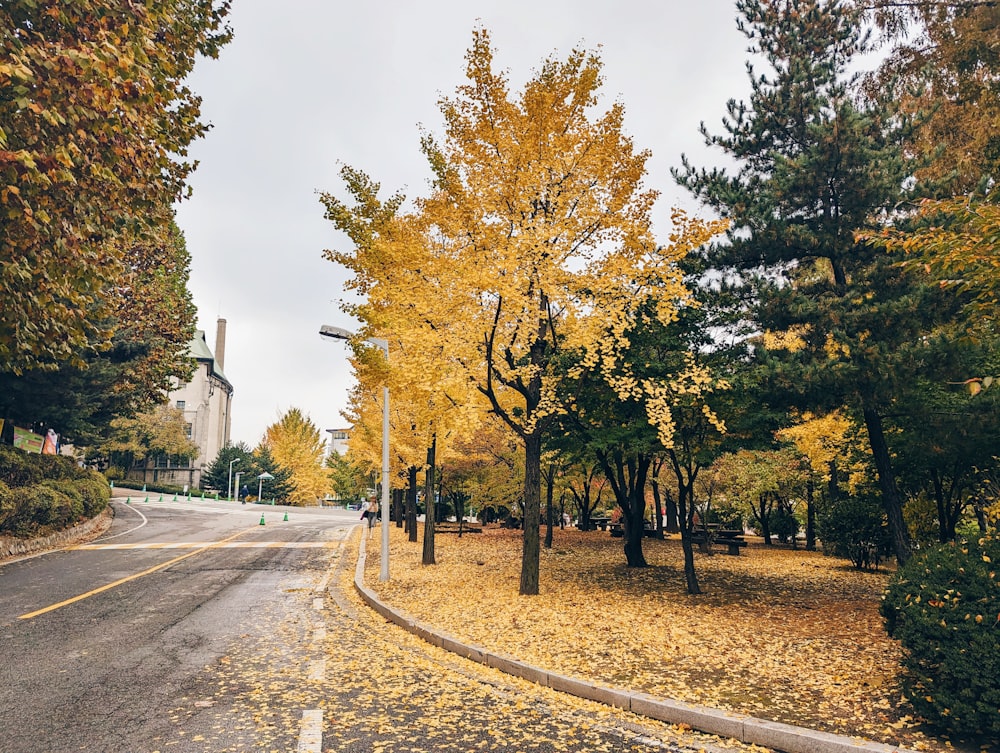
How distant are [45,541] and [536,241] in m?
19.9

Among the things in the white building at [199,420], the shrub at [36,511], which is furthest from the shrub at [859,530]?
the white building at [199,420]

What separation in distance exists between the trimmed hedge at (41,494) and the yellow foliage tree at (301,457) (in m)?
45.4

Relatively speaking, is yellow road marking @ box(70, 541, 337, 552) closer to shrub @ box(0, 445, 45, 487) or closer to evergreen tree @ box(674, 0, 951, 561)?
shrub @ box(0, 445, 45, 487)

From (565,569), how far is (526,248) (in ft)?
31.3

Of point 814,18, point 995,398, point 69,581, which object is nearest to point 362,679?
point 69,581

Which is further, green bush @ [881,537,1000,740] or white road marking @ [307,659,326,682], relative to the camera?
white road marking @ [307,659,326,682]

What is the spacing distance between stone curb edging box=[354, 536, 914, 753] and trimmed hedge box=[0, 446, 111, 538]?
58.8ft

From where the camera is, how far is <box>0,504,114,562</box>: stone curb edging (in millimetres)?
17688

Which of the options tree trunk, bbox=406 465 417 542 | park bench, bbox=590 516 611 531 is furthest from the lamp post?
tree trunk, bbox=406 465 417 542

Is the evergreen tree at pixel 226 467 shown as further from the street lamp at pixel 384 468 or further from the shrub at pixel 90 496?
the street lamp at pixel 384 468

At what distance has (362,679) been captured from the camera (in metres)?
6.75

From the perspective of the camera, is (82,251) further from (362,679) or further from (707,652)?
(707,652)

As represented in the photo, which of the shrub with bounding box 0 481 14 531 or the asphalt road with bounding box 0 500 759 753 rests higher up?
the shrub with bounding box 0 481 14 531

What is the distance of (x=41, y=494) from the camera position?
1969 cm
